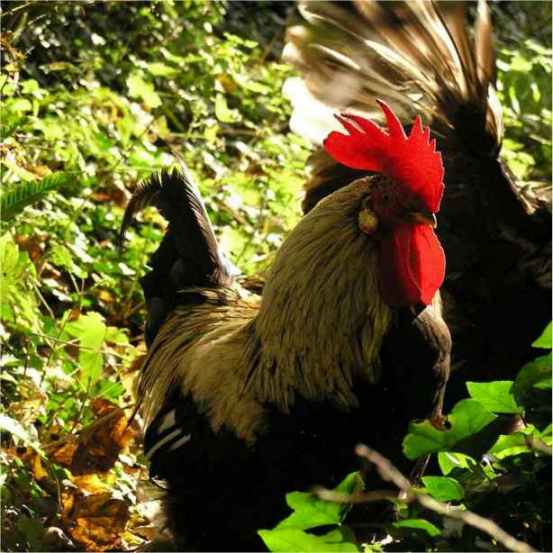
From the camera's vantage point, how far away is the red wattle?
9.54 ft

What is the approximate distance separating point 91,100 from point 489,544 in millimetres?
4641

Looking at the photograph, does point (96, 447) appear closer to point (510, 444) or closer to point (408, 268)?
point (408, 268)

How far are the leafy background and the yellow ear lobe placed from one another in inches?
29.8

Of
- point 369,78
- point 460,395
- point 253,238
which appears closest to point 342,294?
point 460,395

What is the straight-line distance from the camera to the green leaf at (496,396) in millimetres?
1617

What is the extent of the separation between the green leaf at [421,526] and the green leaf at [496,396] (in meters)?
0.21

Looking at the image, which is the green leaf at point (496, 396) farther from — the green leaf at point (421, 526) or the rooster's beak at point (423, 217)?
the rooster's beak at point (423, 217)

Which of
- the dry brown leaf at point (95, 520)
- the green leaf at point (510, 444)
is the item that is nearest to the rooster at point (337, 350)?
the dry brown leaf at point (95, 520)

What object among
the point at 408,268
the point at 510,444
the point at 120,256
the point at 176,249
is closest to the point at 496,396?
the point at 510,444

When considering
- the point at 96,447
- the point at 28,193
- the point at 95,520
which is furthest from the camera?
the point at 96,447

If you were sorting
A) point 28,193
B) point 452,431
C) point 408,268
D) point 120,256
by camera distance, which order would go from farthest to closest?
point 120,256
point 28,193
point 408,268
point 452,431

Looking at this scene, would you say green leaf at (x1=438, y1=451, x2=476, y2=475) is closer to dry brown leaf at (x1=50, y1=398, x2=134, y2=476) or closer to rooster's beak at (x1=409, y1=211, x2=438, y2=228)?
rooster's beak at (x1=409, y1=211, x2=438, y2=228)

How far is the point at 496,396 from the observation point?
163 centimetres

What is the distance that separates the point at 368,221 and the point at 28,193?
1192 mm
